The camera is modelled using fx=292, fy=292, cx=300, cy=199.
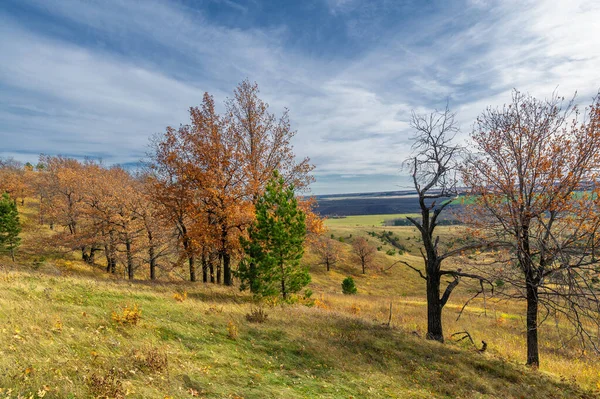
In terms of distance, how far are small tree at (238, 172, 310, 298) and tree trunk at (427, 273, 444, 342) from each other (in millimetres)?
7622

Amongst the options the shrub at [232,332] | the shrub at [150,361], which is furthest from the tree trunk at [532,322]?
the shrub at [150,361]

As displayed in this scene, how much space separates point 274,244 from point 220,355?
9.22 m

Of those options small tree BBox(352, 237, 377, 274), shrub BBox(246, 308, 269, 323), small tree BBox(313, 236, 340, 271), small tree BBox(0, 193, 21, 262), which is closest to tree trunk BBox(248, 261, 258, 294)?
shrub BBox(246, 308, 269, 323)

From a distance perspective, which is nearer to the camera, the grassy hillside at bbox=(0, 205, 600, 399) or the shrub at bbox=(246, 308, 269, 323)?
the grassy hillside at bbox=(0, 205, 600, 399)

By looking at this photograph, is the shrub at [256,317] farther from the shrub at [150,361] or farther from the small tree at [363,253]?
the small tree at [363,253]

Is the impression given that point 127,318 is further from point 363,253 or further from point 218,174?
point 363,253

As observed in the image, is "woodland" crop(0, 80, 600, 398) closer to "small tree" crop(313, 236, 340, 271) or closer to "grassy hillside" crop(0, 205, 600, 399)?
"grassy hillside" crop(0, 205, 600, 399)

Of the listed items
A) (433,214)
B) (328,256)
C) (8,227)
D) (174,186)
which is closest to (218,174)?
(174,186)

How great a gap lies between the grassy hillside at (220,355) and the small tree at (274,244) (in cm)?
169

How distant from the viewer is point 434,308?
14.5 metres

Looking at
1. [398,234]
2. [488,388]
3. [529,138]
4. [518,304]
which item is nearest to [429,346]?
[488,388]

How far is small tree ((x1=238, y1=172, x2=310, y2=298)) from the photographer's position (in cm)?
1702

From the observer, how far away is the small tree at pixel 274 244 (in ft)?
55.8

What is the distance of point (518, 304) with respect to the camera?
39.1 meters
